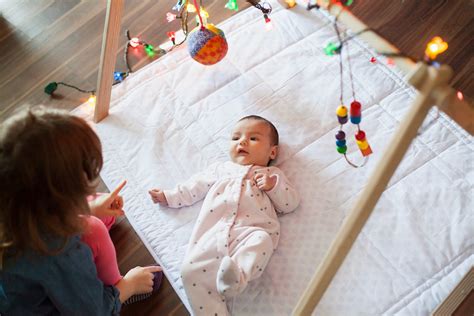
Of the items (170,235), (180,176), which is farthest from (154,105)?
(170,235)

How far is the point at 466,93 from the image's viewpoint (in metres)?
1.49

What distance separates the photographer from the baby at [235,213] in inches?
42.7

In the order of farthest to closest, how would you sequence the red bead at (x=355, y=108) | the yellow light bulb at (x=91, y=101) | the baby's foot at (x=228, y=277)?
the yellow light bulb at (x=91, y=101)
the baby's foot at (x=228, y=277)
the red bead at (x=355, y=108)

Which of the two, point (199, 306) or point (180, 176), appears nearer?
point (199, 306)

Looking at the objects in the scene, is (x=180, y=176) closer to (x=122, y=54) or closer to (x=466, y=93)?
(x=122, y=54)

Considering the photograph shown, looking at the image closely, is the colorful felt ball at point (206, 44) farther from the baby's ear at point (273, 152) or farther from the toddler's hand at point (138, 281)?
the toddler's hand at point (138, 281)

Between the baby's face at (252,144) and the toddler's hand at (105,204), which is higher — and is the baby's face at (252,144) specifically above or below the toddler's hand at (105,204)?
above

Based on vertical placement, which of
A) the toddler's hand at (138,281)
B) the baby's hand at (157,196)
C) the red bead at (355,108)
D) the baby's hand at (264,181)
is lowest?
the toddler's hand at (138,281)

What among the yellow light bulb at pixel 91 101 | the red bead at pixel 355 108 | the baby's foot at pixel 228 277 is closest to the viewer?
the red bead at pixel 355 108

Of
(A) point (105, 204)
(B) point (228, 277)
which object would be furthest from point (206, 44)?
(B) point (228, 277)

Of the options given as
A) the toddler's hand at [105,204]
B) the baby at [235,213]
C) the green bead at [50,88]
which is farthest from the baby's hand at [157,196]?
the green bead at [50,88]

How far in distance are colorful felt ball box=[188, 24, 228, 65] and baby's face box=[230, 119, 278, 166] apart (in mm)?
215

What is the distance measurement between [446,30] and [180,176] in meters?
1.06

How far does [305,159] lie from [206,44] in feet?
1.41
